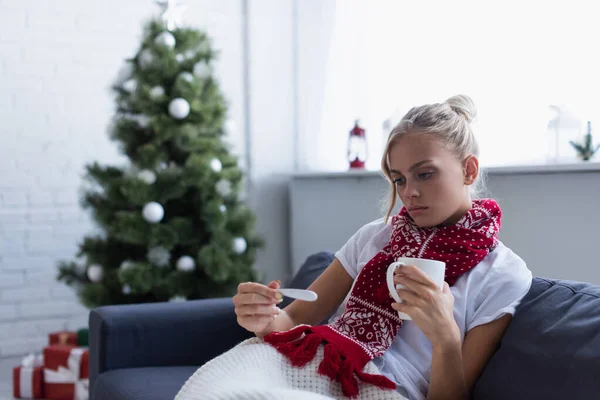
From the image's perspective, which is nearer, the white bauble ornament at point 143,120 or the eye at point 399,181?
the eye at point 399,181

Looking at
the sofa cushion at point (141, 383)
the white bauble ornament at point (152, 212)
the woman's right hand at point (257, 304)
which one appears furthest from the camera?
the white bauble ornament at point (152, 212)

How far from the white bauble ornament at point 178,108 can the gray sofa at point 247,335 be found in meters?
1.01

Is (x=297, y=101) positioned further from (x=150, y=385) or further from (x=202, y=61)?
(x=150, y=385)

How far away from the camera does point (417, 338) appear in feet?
4.63

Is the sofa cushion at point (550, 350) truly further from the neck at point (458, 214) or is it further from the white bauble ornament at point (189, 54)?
the white bauble ornament at point (189, 54)

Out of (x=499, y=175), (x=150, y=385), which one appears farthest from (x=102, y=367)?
(x=499, y=175)

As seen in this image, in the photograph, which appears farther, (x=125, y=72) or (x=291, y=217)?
(x=291, y=217)

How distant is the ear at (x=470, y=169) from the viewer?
1.47m

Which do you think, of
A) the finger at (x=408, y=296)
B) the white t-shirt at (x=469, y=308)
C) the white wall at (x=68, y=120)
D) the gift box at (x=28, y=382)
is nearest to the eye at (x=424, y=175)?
the white t-shirt at (x=469, y=308)

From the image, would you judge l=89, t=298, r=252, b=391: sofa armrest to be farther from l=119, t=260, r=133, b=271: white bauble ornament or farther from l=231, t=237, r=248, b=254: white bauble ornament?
l=231, t=237, r=248, b=254: white bauble ornament

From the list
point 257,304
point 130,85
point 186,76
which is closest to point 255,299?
point 257,304

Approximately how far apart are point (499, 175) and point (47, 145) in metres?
2.35

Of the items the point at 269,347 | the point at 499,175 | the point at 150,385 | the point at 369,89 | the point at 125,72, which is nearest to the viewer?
the point at 269,347

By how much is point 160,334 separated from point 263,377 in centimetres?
81
